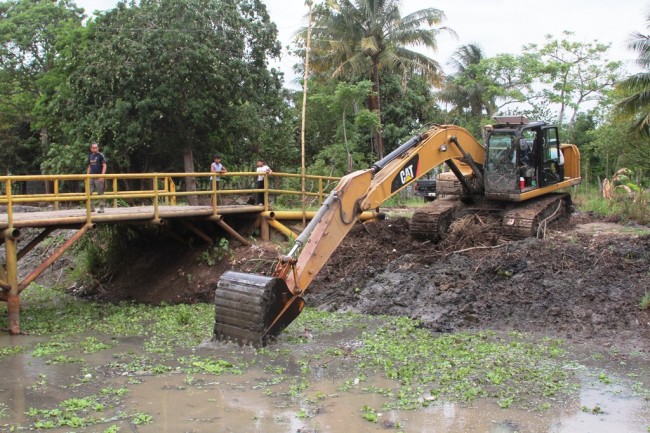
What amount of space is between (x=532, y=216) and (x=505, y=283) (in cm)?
250

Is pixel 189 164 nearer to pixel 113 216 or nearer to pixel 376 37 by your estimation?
pixel 376 37

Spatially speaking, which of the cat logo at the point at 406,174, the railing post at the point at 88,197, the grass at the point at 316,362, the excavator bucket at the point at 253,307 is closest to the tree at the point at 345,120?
the cat logo at the point at 406,174

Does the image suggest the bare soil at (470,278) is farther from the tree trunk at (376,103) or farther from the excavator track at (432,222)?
the tree trunk at (376,103)

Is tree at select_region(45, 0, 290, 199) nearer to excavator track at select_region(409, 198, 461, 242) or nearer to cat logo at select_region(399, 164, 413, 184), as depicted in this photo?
excavator track at select_region(409, 198, 461, 242)

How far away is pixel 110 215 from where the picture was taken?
12.9 meters

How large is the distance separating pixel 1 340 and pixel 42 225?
206 cm

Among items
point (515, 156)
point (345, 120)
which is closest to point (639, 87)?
point (515, 156)

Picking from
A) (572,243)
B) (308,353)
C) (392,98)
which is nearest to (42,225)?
(308,353)

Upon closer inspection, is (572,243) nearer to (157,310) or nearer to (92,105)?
(157,310)

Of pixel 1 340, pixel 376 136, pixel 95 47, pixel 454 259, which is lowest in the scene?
pixel 1 340

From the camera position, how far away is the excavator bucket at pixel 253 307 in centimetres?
941

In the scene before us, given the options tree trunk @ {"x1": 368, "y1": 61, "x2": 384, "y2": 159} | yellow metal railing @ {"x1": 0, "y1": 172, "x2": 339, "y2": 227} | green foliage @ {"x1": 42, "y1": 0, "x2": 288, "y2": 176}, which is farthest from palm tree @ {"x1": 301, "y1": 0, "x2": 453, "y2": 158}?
yellow metal railing @ {"x1": 0, "y1": 172, "x2": 339, "y2": 227}


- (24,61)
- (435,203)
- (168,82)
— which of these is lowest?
(435,203)

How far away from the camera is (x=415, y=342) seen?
32.9ft
